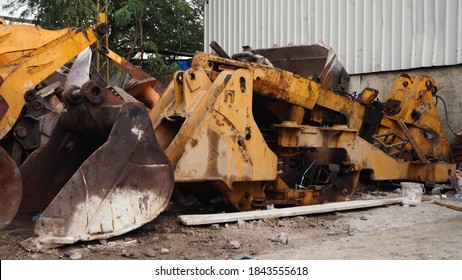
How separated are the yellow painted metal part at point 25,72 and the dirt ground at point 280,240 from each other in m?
1.53

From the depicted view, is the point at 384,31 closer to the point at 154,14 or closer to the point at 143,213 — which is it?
the point at 143,213

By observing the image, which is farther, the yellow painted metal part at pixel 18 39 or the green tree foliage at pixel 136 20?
the green tree foliage at pixel 136 20

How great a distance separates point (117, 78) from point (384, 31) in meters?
6.20

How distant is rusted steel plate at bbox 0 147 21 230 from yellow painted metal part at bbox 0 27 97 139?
166 centimetres

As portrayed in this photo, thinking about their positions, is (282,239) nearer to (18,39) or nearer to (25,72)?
(25,72)

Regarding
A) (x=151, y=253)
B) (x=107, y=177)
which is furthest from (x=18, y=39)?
(x=151, y=253)

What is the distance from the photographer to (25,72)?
214 inches

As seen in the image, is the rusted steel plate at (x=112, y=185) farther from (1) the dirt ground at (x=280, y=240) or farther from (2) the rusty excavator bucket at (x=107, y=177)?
(1) the dirt ground at (x=280, y=240)

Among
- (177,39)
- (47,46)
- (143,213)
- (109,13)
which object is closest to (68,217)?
(143,213)

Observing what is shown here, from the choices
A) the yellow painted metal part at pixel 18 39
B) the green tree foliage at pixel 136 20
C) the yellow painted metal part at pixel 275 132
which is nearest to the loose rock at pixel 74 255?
the yellow painted metal part at pixel 275 132

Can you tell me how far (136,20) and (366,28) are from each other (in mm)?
7375

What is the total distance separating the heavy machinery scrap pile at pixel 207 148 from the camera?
369 cm

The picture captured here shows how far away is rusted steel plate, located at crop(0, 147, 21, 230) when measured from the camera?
371cm

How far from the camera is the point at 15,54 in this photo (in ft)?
21.0
